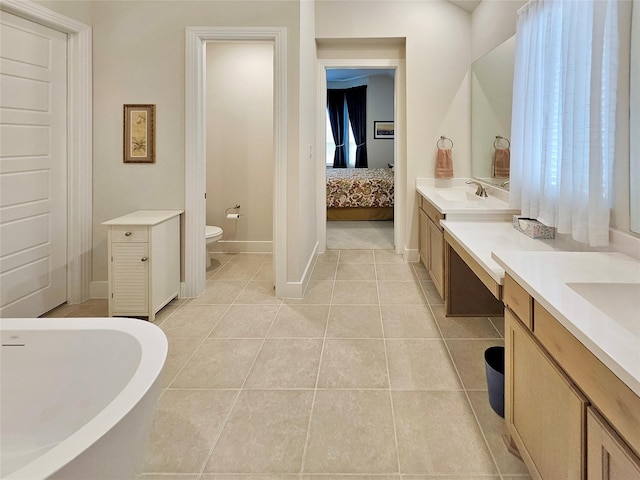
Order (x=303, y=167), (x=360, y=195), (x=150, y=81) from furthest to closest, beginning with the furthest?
1. (x=360, y=195)
2. (x=303, y=167)
3. (x=150, y=81)

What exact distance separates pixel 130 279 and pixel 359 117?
842 cm

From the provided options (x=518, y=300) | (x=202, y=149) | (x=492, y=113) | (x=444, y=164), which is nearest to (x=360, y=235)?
(x=444, y=164)

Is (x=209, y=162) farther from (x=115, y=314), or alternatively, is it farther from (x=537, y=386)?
(x=537, y=386)

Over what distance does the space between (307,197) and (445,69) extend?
6.87 ft

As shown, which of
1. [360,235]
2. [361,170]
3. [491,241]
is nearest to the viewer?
[491,241]

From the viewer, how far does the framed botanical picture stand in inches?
143

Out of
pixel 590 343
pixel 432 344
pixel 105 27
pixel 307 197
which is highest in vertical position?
pixel 105 27

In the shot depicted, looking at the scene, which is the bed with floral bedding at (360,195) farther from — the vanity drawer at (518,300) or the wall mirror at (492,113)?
the vanity drawer at (518,300)

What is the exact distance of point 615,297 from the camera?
1423 mm

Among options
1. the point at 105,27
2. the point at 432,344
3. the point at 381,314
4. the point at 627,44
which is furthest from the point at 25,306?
the point at 627,44

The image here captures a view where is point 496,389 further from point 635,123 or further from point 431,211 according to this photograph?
point 431,211

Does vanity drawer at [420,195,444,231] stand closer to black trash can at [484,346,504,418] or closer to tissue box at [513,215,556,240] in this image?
tissue box at [513,215,556,240]

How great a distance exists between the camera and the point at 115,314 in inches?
126

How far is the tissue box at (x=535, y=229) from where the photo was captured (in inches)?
97.1
